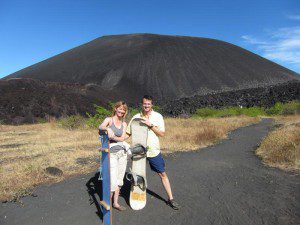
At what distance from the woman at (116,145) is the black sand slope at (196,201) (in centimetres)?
51

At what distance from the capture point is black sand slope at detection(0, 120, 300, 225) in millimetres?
5953

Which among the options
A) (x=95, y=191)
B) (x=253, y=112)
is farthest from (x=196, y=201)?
(x=253, y=112)

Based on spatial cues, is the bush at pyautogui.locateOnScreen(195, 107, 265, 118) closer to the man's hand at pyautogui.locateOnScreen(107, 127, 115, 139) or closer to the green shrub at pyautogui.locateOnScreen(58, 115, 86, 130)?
the green shrub at pyautogui.locateOnScreen(58, 115, 86, 130)

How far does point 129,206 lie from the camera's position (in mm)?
6648

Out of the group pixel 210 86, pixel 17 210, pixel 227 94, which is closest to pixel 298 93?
pixel 227 94

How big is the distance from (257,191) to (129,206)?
8.73ft

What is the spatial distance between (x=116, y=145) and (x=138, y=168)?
1.85 ft

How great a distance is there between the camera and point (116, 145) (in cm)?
629

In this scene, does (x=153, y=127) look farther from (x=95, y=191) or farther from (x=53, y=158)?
(x=53, y=158)

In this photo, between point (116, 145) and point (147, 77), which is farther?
point (147, 77)

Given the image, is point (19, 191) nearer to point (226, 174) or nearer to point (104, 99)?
point (226, 174)

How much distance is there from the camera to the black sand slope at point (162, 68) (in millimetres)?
58656

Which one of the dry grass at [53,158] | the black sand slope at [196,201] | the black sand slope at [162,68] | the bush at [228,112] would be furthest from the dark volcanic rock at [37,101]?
the black sand slope at [196,201]

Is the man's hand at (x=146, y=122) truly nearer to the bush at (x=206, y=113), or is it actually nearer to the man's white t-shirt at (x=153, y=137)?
Answer: the man's white t-shirt at (x=153, y=137)
